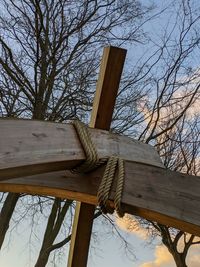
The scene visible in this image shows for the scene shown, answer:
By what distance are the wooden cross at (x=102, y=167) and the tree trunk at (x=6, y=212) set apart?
3.66m

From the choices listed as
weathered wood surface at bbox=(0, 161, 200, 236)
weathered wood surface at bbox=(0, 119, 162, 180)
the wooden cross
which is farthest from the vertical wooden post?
weathered wood surface at bbox=(0, 161, 200, 236)

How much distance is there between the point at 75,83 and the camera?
583cm

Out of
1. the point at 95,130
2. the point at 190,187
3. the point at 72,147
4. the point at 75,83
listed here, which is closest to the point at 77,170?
the point at 72,147

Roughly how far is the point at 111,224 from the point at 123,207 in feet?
17.3

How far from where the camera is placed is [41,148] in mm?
1617

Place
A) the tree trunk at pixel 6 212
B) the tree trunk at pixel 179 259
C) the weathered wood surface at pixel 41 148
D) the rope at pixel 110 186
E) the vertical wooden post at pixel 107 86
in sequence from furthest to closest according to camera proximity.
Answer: the tree trunk at pixel 179 259 < the tree trunk at pixel 6 212 < the vertical wooden post at pixel 107 86 < the rope at pixel 110 186 < the weathered wood surface at pixel 41 148

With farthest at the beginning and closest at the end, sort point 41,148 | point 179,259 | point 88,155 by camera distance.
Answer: point 179,259
point 88,155
point 41,148

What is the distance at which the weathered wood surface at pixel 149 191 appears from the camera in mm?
1691

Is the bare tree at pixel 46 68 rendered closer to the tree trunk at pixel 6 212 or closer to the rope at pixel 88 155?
the tree trunk at pixel 6 212

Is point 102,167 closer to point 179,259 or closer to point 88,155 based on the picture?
point 88,155

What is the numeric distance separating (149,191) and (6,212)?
424 cm

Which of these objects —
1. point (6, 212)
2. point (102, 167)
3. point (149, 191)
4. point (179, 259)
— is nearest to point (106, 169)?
point (102, 167)

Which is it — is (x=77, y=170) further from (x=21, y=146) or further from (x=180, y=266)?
(x=180, y=266)

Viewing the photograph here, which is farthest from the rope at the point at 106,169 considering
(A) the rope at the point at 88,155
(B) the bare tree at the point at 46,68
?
(B) the bare tree at the point at 46,68
